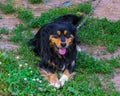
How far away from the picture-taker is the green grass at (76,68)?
5.16m

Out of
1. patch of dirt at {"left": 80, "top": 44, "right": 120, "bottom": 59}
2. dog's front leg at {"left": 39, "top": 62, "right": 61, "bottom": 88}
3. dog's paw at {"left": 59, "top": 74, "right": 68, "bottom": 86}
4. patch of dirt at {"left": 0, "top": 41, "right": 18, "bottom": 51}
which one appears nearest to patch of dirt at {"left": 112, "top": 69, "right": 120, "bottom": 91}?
patch of dirt at {"left": 80, "top": 44, "right": 120, "bottom": 59}

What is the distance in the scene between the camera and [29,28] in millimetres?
7613

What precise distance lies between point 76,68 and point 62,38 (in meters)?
0.75

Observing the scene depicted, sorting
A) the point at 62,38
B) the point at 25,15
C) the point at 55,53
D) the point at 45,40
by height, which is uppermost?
the point at 62,38

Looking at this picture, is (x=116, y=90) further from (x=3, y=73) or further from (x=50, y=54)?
(x=3, y=73)

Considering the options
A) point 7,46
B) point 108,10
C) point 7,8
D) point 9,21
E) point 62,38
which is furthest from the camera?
point 108,10

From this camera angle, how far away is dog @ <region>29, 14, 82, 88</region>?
540 centimetres

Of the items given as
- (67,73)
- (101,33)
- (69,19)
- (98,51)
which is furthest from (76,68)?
(101,33)

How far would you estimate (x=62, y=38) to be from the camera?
5.36 metres

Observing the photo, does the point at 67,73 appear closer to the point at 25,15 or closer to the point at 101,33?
the point at 101,33

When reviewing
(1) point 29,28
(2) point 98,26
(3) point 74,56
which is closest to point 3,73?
(3) point 74,56

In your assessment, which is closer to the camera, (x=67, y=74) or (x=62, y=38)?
(x=62, y=38)

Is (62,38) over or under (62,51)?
over

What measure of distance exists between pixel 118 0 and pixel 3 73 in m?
4.72
